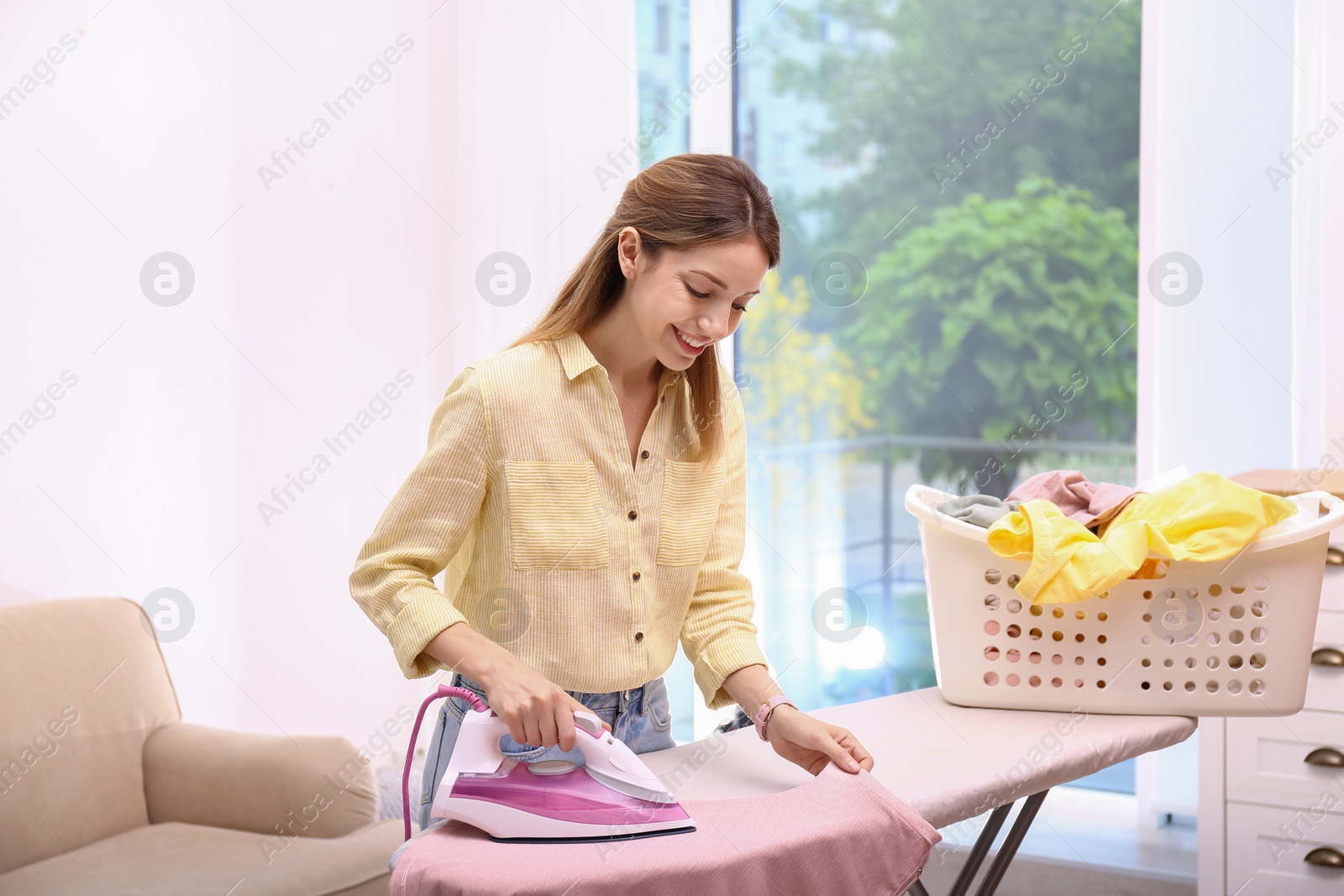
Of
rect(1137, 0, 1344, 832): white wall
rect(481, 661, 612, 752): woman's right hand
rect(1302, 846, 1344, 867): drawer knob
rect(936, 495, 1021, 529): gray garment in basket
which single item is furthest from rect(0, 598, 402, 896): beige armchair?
rect(1137, 0, 1344, 832): white wall

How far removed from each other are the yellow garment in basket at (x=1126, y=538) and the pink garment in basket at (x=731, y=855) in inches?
18.1

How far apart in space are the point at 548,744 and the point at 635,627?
0.23m

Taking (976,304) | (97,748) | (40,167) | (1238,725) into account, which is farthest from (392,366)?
(1238,725)

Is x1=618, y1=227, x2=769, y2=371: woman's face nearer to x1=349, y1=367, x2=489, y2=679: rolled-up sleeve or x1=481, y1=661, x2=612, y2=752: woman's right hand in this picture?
x1=349, y1=367, x2=489, y2=679: rolled-up sleeve

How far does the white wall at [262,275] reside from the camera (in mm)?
2363

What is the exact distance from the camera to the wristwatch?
1.30 metres

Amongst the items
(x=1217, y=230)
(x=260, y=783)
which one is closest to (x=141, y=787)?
(x=260, y=783)

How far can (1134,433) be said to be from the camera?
3021 millimetres

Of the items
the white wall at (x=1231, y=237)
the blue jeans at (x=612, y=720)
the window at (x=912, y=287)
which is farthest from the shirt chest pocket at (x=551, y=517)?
the window at (x=912, y=287)

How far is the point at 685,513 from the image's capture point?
4.40ft

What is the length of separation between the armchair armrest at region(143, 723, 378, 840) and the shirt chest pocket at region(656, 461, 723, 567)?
3.64ft

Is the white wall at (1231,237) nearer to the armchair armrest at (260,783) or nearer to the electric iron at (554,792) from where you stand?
the armchair armrest at (260,783)

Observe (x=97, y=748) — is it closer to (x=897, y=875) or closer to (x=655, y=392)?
(x=655, y=392)

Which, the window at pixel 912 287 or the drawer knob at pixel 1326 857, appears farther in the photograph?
the window at pixel 912 287
